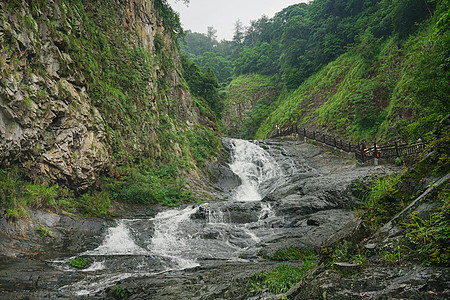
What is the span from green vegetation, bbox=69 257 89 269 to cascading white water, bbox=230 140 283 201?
44.2ft

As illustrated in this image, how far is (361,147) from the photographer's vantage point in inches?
880

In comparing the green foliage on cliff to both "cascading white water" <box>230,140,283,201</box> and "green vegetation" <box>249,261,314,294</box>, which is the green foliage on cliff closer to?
"green vegetation" <box>249,261,314,294</box>

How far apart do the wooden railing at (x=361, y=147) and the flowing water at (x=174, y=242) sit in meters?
7.30

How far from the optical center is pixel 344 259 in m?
3.44

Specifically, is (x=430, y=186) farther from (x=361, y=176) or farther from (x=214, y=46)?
(x=214, y=46)

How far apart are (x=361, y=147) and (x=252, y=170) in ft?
32.2

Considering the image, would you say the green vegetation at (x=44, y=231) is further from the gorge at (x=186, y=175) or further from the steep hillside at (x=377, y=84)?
the steep hillside at (x=377, y=84)

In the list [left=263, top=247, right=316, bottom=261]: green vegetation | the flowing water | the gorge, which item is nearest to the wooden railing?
the gorge

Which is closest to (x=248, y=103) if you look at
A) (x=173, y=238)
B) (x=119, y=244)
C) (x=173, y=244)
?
(x=173, y=238)

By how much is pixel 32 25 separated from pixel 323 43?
37.7 metres

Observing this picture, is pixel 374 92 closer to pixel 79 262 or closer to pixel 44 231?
pixel 79 262

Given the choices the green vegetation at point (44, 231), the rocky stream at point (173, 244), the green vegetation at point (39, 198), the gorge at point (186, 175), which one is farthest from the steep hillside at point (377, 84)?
the green vegetation at point (39, 198)

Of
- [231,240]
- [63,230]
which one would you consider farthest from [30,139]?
[231,240]

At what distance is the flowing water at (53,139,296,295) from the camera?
7672mm
